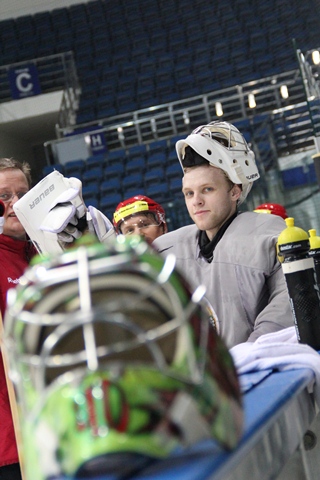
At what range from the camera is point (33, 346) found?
0.70 meters

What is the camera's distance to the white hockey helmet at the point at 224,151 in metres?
1.80

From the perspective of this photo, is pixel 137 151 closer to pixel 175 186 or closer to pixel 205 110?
pixel 205 110

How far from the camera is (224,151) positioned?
5.99ft

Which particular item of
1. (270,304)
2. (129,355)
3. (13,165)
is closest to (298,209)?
(13,165)

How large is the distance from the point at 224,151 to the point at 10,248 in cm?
77

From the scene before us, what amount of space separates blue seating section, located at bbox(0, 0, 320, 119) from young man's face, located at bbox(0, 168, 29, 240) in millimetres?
9311

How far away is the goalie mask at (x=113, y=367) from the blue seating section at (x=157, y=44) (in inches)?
425

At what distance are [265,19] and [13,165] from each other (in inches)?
432

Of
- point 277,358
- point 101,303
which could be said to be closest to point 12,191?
point 277,358

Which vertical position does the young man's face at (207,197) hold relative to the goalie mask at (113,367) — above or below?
above

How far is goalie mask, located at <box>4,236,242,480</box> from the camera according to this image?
60 cm

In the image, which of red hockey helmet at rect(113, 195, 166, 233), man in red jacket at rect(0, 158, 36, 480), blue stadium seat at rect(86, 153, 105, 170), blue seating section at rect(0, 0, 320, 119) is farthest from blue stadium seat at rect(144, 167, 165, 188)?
man in red jacket at rect(0, 158, 36, 480)

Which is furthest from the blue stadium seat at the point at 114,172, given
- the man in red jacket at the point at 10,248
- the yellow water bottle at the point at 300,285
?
the yellow water bottle at the point at 300,285

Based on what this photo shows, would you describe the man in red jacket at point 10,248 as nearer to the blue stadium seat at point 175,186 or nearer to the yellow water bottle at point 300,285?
the yellow water bottle at point 300,285
